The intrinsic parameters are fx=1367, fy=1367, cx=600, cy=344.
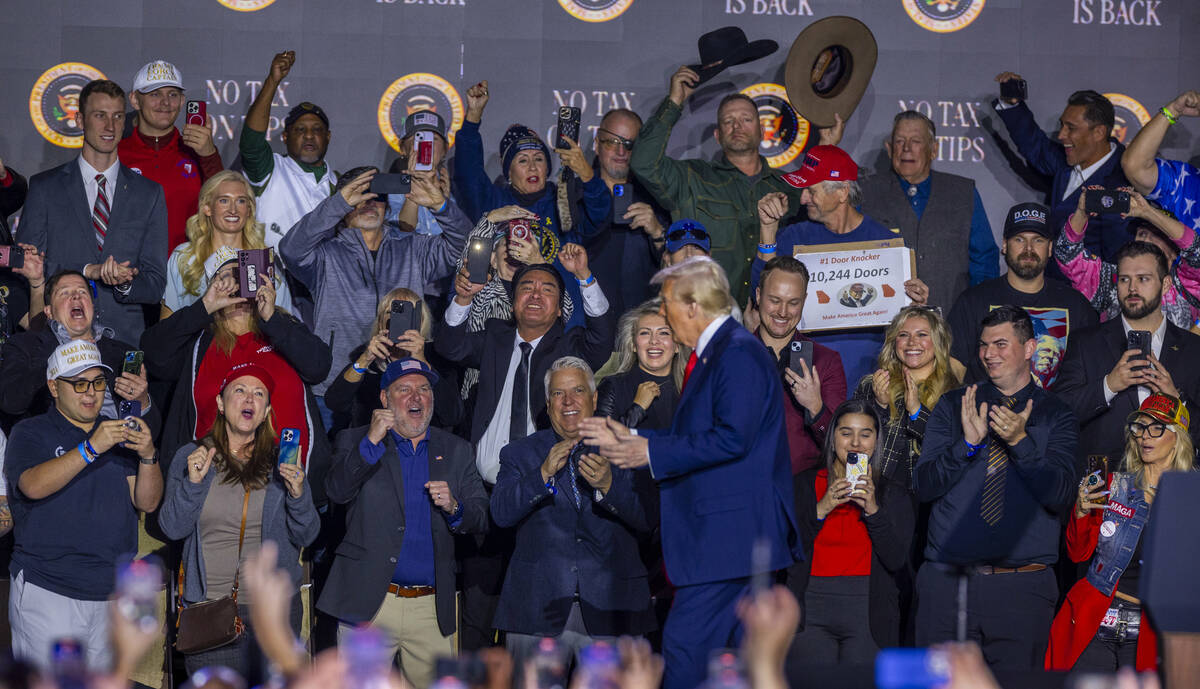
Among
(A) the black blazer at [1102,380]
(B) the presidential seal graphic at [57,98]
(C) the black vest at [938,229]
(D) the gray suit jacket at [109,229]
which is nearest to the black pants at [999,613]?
(A) the black blazer at [1102,380]

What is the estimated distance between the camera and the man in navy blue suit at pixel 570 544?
550 cm

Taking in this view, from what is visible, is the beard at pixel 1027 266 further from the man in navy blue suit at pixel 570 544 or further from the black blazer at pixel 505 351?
the man in navy blue suit at pixel 570 544

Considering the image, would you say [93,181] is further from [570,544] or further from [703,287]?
[703,287]

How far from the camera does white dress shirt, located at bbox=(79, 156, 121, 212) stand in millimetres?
Result: 7039

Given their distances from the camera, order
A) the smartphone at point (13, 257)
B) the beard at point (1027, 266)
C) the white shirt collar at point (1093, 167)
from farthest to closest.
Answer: the white shirt collar at point (1093, 167) → the beard at point (1027, 266) → the smartphone at point (13, 257)

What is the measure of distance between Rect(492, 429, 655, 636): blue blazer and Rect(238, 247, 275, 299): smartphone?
57.1 inches

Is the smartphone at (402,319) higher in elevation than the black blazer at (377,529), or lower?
higher

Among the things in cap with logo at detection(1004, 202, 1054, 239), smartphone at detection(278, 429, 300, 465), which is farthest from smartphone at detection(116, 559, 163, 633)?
cap with logo at detection(1004, 202, 1054, 239)

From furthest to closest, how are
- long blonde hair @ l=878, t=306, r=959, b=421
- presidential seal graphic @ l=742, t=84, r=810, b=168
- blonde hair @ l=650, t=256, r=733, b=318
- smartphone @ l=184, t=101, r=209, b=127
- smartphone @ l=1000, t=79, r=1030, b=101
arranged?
presidential seal graphic @ l=742, t=84, r=810, b=168 → smartphone @ l=1000, t=79, r=1030, b=101 → smartphone @ l=184, t=101, r=209, b=127 → long blonde hair @ l=878, t=306, r=959, b=421 → blonde hair @ l=650, t=256, r=733, b=318

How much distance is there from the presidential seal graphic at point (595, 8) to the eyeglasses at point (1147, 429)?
424 cm

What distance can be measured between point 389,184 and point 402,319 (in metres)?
0.88

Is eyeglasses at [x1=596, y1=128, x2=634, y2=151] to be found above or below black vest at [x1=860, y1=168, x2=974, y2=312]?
above

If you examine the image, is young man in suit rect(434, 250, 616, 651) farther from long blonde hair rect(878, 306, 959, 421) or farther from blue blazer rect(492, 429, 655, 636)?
long blonde hair rect(878, 306, 959, 421)

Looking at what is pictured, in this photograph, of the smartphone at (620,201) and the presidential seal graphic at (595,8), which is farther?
the presidential seal graphic at (595,8)
